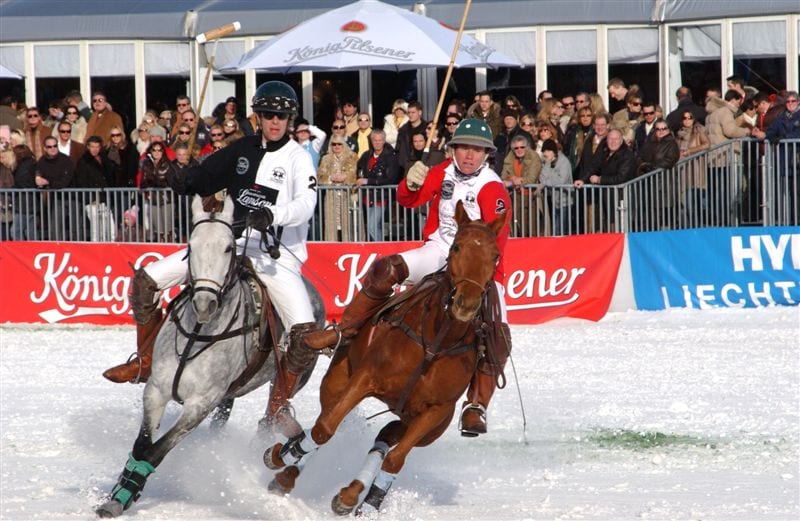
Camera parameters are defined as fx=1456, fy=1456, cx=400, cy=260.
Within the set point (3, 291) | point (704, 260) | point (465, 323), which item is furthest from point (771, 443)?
point (3, 291)

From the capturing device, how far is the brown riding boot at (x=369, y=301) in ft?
29.8

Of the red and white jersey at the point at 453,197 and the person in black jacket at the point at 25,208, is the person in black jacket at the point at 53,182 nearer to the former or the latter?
the person in black jacket at the point at 25,208

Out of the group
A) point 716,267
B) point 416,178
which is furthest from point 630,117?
point 416,178

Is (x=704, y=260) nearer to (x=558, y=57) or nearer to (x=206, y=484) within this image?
(x=558, y=57)

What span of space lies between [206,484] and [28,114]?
521 inches

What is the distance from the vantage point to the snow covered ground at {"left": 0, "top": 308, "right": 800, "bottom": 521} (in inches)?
365

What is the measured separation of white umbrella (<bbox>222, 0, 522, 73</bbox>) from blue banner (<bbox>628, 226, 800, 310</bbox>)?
357 cm

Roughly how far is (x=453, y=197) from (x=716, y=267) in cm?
946

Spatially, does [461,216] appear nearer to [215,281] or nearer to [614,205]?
[215,281]

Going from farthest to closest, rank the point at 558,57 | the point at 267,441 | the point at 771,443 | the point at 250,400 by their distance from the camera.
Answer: the point at 558,57 → the point at 250,400 → the point at 771,443 → the point at 267,441

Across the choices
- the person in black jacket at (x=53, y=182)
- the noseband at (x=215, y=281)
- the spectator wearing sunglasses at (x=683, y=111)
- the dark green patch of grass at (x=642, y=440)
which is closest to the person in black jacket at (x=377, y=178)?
the spectator wearing sunglasses at (x=683, y=111)

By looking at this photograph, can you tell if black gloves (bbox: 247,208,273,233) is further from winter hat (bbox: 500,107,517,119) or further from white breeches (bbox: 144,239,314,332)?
winter hat (bbox: 500,107,517,119)

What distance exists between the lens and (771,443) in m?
11.1

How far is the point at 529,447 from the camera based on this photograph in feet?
37.1
